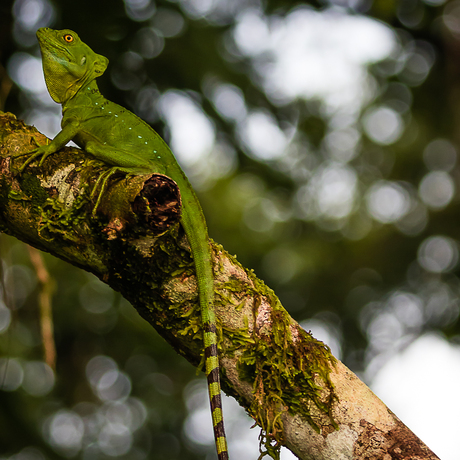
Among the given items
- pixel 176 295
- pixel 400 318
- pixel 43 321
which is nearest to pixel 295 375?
pixel 176 295

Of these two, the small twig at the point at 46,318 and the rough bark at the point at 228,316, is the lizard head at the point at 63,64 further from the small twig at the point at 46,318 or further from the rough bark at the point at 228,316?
the small twig at the point at 46,318

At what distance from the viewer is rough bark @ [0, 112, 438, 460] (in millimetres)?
2211

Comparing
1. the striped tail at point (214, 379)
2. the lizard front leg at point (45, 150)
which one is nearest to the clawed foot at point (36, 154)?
the lizard front leg at point (45, 150)

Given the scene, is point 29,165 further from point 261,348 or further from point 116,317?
point 116,317

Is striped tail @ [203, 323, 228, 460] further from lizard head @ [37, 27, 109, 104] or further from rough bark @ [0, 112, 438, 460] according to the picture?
lizard head @ [37, 27, 109, 104]

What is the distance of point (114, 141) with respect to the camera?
10.1ft

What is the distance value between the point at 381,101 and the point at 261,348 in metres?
11.4

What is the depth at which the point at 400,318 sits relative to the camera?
42.9 feet

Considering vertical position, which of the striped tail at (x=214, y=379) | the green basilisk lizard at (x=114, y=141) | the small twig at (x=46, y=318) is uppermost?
the green basilisk lizard at (x=114, y=141)

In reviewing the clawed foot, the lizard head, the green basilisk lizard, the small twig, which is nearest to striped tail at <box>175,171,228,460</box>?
the green basilisk lizard

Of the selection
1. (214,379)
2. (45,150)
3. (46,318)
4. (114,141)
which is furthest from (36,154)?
(46,318)

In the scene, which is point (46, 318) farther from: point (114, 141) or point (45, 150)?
point (45, 150)

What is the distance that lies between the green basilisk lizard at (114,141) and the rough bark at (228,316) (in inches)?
3.0

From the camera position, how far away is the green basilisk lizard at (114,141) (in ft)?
7.59
